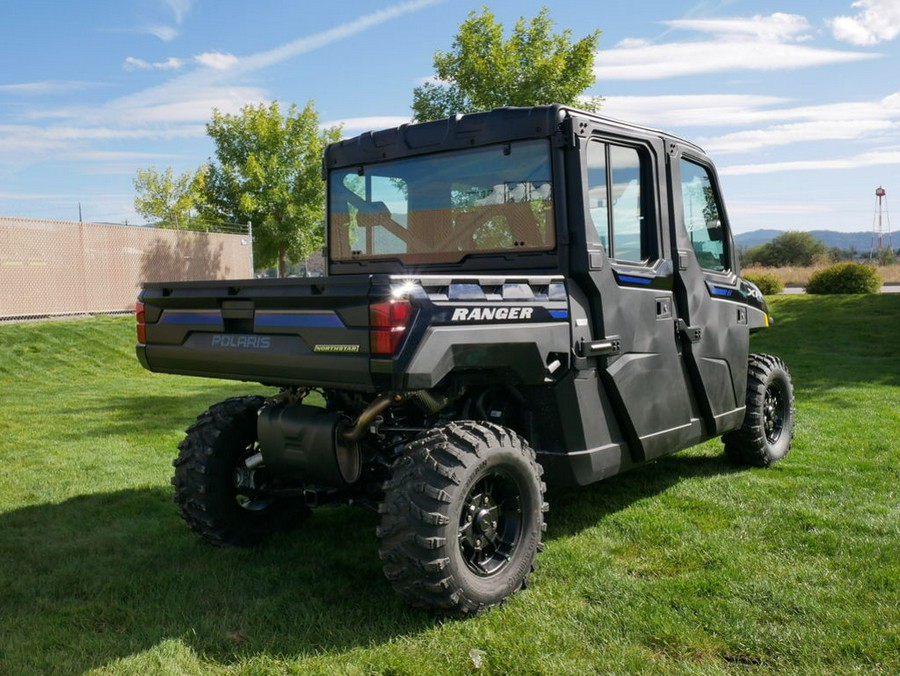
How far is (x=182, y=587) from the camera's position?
13.0 ft

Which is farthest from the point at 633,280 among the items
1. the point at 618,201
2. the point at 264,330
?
the point at 264,330

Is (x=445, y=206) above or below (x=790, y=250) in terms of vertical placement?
below

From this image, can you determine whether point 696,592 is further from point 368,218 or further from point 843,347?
point 843,347

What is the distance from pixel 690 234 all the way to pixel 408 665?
3.21 metres

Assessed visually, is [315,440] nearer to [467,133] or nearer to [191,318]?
[191,318]

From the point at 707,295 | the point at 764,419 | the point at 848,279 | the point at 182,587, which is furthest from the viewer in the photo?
the point at 848,279

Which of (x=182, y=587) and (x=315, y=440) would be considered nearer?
(x=315, y=440)

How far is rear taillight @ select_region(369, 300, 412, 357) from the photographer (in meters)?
3.29

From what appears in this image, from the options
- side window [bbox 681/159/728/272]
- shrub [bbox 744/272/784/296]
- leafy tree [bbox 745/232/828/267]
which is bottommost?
shrub [bbox 744/272/784/296]

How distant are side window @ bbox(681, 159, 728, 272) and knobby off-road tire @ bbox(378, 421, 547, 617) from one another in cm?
214

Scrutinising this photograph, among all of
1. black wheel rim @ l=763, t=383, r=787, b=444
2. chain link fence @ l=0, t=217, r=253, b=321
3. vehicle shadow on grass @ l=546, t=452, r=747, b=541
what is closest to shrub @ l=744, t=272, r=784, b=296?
chain link fence @ l=0, t=217, r=253, b=321

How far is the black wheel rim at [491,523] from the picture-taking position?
12.3 ft

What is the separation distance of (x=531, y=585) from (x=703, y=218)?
2.76 m

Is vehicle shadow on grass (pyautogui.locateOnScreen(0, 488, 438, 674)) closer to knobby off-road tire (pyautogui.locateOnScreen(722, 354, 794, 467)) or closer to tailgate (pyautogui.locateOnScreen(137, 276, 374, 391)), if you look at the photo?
tailgate (pyautogui.locateOnScreen(137, 276, 374, 391))
